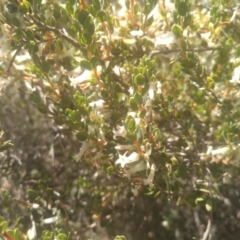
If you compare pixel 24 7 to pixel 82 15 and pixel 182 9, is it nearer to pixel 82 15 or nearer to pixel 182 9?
pixel 82 15

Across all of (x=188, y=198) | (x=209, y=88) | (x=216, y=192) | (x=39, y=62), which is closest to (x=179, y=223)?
(x=188, y=198)

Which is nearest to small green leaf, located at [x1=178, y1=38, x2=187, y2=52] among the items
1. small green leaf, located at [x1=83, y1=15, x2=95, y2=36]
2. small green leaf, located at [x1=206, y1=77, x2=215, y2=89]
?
small green leaf, located at [x1=206, y1=77, x2=215, y2=89]

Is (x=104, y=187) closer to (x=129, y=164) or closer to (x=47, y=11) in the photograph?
(x=129, y=164)

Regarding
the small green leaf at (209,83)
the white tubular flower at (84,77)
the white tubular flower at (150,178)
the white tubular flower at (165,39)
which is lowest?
the white tubular flower at (150,178)

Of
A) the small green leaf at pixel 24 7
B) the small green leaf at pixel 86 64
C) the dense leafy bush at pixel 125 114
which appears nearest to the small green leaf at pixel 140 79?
the dense leafy bush at pixel 125 114

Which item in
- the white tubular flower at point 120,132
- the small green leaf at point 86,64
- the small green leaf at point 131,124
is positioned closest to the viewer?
the small green leaf at point 131,124

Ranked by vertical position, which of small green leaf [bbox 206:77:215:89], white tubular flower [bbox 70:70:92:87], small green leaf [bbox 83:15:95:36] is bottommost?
small green leaf [bbox 206:77:215:89]

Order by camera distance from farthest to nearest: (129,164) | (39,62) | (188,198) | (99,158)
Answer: (188,198) < (99,158) < (39,62) < (129,164)

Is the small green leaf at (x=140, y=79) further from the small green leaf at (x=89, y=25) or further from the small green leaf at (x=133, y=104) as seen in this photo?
the small green leaf at (x=89, y=25)

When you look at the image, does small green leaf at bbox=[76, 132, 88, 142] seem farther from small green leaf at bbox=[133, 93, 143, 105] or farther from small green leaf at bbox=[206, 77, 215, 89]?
small green leaf at bbox=[206, 77, 215, 89]
